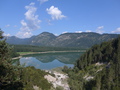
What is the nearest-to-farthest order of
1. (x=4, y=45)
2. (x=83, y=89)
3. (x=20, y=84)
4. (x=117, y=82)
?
(x=4, y=45) → (x=20, y=84) → (x=117, y=82) → (x=83, y=89)

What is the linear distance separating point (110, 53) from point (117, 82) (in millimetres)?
32928

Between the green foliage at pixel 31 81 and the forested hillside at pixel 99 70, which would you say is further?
the forested hillside at pixel 99 70

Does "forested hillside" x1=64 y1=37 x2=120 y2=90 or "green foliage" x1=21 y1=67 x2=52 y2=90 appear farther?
"forested hillside" x1=64 y1=37 x2=120 y2=90

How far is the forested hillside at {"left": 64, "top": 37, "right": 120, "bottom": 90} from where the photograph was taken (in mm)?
44081

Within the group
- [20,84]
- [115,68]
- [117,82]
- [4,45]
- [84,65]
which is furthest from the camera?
[84,65]

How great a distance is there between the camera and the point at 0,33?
15312 millimetres

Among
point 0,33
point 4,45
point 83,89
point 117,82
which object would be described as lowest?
point 83,89

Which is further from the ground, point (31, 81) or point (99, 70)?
point (31, 81)

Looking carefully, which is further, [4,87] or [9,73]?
[4,87]

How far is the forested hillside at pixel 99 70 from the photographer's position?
145ft

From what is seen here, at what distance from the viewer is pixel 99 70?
62.0 m

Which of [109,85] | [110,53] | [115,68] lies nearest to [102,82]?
[109,85]

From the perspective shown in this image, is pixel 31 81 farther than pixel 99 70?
No

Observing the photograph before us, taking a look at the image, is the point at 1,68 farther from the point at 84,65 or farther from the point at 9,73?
the point at 84,65
